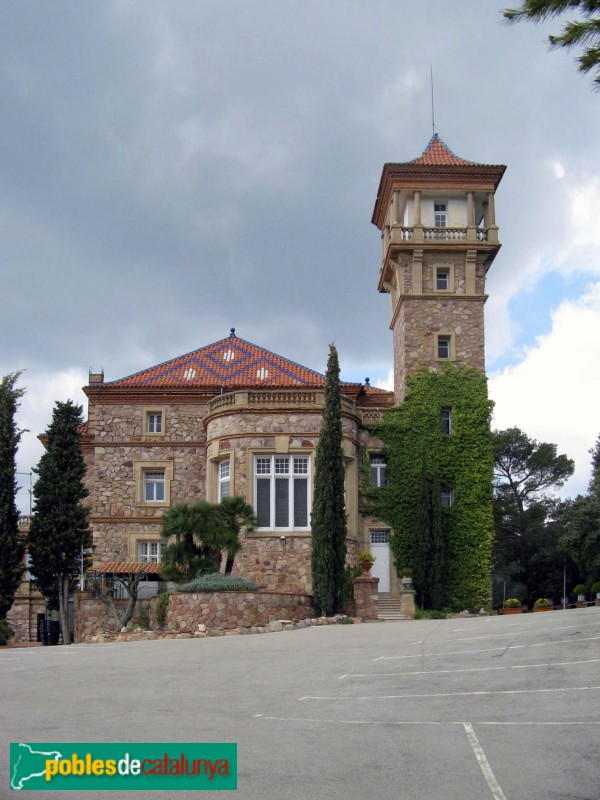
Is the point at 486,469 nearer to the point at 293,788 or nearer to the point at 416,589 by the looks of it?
the point at 416,589

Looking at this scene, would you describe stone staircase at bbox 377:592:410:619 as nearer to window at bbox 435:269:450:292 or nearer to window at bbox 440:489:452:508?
window at bbox 440:489:452:508

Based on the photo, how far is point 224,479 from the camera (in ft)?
116

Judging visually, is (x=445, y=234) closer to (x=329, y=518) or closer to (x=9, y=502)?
(x=329, y=518)

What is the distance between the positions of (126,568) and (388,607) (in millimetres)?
9466

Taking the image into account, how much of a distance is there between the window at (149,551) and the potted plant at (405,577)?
918 cm

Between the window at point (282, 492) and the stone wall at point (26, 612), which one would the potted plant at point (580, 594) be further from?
the stone wall at point (26, 612)

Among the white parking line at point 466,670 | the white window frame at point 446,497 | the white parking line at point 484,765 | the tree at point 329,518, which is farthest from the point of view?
the white window frame at point 446,497

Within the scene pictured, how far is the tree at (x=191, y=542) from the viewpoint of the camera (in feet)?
96.2

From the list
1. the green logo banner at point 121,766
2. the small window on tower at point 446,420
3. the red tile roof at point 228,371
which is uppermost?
the red tile roof at point 228,371

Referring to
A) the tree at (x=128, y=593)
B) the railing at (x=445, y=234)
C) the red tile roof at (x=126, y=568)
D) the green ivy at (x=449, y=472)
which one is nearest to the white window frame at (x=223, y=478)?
the red tile roof at (x=126, y=568)

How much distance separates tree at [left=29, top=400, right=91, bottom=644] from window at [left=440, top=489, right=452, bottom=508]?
13068 mm

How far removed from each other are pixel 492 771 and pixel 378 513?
2735 cm

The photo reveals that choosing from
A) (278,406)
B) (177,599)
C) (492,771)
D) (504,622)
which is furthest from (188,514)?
(492,771)

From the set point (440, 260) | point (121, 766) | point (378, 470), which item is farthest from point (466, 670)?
point (440, 260)
